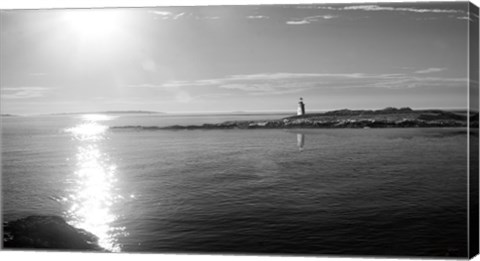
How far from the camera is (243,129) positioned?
1098 centimetres

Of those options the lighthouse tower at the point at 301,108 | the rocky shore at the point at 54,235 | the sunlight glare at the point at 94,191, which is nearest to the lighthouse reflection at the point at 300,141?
the lighthouse tower at the point at 301,108

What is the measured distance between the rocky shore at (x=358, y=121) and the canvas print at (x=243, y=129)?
0.09 ft

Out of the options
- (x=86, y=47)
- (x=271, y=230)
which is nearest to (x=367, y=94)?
(x=271, y=230)

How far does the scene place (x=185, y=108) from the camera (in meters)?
11.0

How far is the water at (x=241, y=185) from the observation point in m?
9.80

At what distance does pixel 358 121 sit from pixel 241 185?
213 centimetres

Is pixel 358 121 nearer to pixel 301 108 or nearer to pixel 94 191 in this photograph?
pixel 301 108

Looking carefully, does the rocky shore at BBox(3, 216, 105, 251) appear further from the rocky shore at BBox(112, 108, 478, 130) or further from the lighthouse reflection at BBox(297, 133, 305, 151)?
the lighthouse reflection at BBox(297, 133, 305, 151)

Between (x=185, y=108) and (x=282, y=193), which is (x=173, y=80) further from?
(x=282, y=193)

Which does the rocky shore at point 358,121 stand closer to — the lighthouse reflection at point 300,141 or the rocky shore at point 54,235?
the lighthouse reflection at point 300,141

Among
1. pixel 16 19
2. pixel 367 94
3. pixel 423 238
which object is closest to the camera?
pixel 423 238

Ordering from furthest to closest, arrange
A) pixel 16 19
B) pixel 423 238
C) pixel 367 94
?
1. pixel 16 19
2. pixel 367 94
3. pixel 423 238

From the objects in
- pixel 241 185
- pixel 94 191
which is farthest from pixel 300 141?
pixel 94 191

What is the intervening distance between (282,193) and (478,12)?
3994mm
